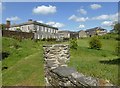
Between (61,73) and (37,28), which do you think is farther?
(37,28)

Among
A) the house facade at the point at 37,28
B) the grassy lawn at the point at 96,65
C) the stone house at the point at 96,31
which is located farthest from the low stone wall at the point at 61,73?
the stone house at the point at 96,31

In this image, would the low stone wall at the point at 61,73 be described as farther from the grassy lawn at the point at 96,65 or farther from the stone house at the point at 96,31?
the stone house at the point at 96,31

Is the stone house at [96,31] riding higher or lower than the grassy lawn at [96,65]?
higher

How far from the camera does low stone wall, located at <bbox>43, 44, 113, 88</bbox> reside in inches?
216

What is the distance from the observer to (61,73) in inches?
296

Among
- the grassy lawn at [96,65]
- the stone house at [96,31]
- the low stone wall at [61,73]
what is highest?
the stone house at [96,31]

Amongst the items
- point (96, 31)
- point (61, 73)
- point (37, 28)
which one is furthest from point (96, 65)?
point (96, 31)

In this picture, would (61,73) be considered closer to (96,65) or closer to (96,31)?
(96,65)

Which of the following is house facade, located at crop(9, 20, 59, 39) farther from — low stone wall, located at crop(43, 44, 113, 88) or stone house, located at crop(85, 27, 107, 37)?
low stone wall, located at crop(43, 44, 113, 88)

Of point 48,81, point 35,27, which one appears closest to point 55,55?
point 48,81

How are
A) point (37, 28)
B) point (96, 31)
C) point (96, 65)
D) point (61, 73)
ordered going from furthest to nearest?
1. point (96, 31)
2. point (37, 28)
3. point (96, 65)
4. point (61, 73)

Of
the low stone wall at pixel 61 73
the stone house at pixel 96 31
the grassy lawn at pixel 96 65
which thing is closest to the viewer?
the low stone wall at pixel 61 73

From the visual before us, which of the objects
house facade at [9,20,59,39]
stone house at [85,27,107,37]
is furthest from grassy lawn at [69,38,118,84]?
stone house at [85,27,107,37]

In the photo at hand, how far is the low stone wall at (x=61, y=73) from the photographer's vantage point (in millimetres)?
5492
